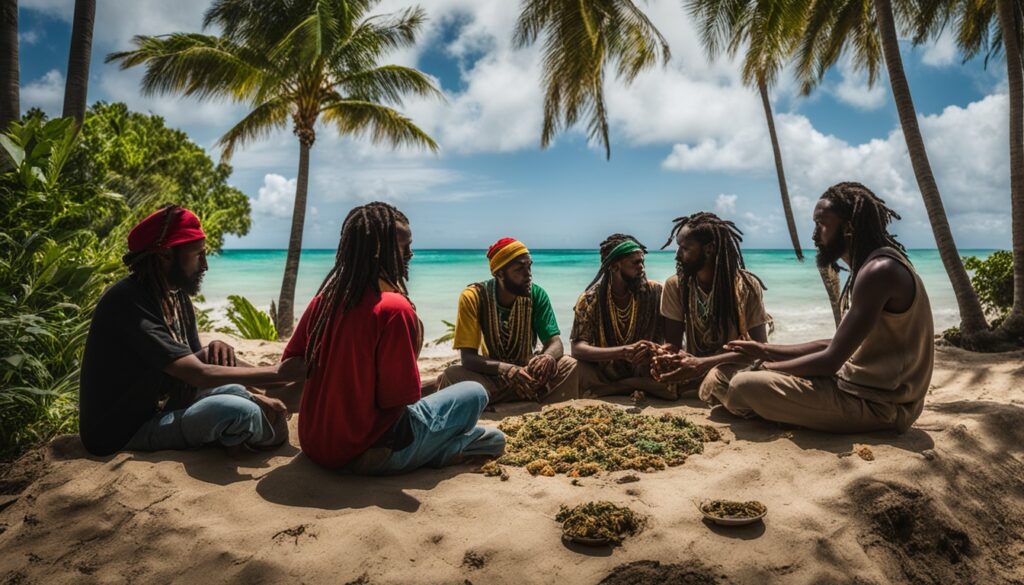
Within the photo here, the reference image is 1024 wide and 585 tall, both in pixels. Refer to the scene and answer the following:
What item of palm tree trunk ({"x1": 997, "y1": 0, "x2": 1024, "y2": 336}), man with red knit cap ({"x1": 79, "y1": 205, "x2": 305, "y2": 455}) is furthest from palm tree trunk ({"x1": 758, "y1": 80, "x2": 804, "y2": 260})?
man with red knit cap ({"x1": 79, "y1": 205, "x2": 305, "y2": 455})

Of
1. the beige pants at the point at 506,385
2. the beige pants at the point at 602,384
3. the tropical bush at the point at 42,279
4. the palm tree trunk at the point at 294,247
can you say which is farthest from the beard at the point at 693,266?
the palm tree trunk at the point at 294,247

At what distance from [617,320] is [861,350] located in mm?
2124

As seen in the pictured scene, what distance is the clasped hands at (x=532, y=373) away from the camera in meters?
4.89

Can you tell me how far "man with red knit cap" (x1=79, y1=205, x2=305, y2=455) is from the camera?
3324mm

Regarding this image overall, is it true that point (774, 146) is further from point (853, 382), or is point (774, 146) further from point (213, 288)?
point (213, 288)

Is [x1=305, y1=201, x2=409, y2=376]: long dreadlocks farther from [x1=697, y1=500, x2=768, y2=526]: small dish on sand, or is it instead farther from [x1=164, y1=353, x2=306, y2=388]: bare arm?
[x1=697, y1=500, x2=768, y2=526]: small dish on sand

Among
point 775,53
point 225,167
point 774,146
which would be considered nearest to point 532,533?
point 775,53

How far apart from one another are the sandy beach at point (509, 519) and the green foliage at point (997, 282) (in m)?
7.93

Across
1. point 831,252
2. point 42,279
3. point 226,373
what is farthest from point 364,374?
point 831,252

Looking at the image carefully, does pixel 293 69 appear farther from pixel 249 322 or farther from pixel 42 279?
pixel 42 279

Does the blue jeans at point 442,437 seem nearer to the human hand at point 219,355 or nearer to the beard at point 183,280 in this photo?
the human hand at point 219,355

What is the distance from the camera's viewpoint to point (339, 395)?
3.22m

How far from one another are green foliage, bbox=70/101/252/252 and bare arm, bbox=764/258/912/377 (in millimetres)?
7023

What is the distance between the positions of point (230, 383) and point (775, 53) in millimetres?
11692
